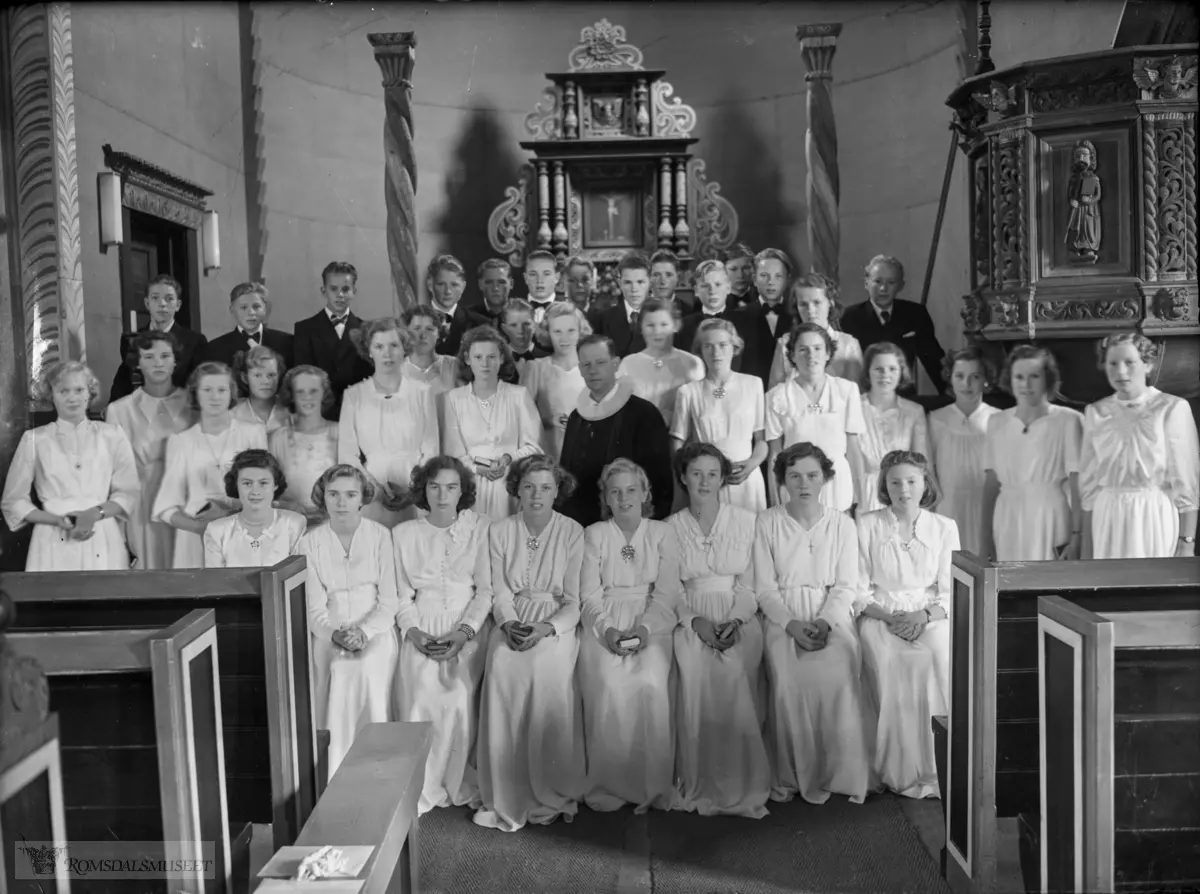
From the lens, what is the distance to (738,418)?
484 centimetres

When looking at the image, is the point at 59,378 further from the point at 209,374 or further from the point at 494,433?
the point at 494,433

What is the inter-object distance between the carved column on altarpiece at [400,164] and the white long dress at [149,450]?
7.57ft

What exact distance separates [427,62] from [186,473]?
13.0 ft

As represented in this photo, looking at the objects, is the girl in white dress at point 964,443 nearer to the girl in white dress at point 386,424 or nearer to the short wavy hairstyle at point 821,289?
the short wavy hairstyle at point 821,289

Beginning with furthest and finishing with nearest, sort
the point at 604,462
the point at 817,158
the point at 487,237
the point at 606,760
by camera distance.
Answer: the point at 487,237
the point at 817,158
the point at 604,462
the point at 606,760

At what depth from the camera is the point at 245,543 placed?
4289mm

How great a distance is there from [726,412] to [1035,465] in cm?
139

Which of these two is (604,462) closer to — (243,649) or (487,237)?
(243,649)

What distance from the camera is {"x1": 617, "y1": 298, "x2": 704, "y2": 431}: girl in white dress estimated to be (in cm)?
501

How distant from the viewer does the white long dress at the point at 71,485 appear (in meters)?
4.61

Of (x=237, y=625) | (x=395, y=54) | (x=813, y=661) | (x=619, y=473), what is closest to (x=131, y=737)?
(x=237, y=625)

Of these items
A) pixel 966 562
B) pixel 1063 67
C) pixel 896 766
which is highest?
pixel 1063 67

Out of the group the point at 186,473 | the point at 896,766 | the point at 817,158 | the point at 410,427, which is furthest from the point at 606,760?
the point at 817,158

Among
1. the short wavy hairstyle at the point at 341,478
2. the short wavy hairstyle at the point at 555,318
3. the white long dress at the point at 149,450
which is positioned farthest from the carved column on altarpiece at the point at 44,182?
the short wavy hairstyle at the point at 555,318
